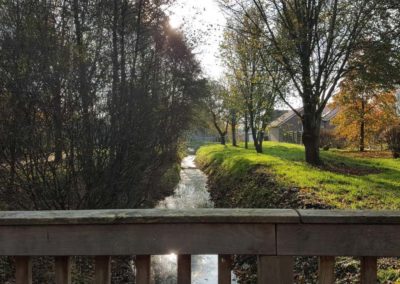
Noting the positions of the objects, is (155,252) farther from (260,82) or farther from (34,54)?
(260,82)

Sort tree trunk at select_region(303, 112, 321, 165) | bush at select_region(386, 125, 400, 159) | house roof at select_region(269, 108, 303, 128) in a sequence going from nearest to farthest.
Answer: tree trunk at select_region(303, 112, 321, 165), bush at select_region(386, 125, 400, 159), house roof at select_region(269, 108, 303, 128)

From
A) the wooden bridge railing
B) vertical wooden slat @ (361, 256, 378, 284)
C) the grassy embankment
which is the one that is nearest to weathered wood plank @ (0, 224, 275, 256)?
the wooden bridge railing

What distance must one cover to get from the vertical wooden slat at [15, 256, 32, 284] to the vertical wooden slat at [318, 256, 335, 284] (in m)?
1.59

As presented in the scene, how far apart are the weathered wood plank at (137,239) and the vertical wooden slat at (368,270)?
50 cm

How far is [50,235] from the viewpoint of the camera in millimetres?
2166

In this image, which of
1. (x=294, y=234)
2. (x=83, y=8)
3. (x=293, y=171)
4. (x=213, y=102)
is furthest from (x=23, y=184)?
(x=213, y=102)

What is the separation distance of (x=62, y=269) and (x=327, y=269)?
→ 1446 mm

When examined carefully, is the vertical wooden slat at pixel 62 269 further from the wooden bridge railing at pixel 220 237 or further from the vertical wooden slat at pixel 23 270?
the vertical wooden slat at pixel 23 270

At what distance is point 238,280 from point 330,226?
705cm

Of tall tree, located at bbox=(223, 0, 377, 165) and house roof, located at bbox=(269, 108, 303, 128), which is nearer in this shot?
tall tree, located at bbox=(223, 0, 377, 165)

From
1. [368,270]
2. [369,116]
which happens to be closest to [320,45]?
[368,270]

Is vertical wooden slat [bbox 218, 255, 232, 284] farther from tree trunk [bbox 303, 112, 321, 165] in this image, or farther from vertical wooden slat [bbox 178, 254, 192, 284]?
tree trunk [bbox 303, 112, 321, 165]

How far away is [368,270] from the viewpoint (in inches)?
84.0

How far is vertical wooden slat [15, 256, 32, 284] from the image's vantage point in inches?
87.0
